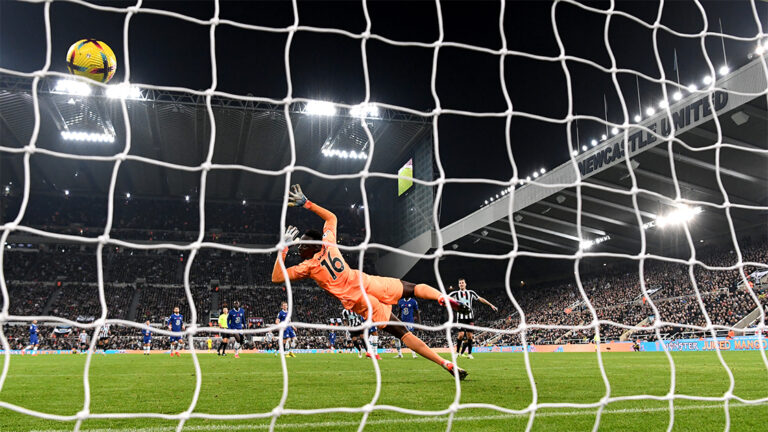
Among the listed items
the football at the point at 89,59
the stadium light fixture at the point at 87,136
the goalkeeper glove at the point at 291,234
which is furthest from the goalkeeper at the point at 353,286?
the stadium light fixture at the point at 87,136

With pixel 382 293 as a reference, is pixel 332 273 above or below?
above

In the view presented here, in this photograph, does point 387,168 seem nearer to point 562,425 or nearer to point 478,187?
point 478,187

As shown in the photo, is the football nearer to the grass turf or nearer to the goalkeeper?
the goalkeeper

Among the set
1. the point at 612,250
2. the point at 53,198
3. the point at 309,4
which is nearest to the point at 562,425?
the point at 309,4

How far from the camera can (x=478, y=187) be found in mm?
31844

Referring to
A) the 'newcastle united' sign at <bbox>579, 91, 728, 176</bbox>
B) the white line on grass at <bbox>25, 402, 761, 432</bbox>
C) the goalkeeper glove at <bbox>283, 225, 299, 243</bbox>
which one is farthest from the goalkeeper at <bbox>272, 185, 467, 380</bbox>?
the 'newcastle united' sign at <bbox>579, 91, 728, 176</bbox>

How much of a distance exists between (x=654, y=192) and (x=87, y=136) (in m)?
27.9

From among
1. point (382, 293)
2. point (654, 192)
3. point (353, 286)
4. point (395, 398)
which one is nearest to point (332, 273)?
point (353, 286)

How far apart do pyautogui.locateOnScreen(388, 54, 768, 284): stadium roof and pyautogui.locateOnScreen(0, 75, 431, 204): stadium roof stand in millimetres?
6474

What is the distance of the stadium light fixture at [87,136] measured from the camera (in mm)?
29125

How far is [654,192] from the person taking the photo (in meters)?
14.1

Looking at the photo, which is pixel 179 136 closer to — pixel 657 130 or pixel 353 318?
pixel 353 318

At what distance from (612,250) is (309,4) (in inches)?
898

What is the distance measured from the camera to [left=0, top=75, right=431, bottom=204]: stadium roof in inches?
992
